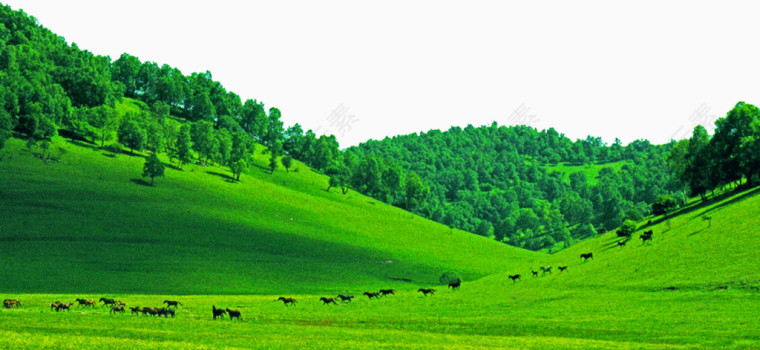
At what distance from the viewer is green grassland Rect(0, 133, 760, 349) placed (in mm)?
46688

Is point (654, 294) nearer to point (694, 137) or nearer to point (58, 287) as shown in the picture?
point (694, 137)

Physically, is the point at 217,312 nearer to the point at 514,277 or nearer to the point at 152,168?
the point at 514,277

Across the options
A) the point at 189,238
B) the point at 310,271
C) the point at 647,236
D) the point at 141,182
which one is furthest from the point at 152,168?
the point at 647,236

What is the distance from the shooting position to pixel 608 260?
85.4m

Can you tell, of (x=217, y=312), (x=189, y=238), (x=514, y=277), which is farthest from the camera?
(x=189, y=238)

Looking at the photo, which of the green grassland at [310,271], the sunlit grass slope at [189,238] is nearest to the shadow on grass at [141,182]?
the sunlit grass slope at [189,238]

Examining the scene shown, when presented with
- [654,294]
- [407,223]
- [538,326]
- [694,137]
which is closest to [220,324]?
[538,326]

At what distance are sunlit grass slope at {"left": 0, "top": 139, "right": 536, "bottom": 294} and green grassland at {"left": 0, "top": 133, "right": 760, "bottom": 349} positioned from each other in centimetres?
49

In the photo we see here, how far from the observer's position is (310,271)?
123625 millimetres

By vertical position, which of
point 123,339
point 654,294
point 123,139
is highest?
point 123,139

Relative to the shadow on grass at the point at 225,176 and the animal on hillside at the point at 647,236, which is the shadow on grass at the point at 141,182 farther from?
the animal on hillside at the point at 647,236

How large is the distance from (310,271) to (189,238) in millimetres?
27067

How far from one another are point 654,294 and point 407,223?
12348cm

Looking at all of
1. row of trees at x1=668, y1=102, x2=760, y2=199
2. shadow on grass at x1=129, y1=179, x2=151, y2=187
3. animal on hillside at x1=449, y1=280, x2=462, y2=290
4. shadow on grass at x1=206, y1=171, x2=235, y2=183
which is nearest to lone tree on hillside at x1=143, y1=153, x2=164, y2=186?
shadow on grass at x1=129, y1=179, x2=151, y2=187
